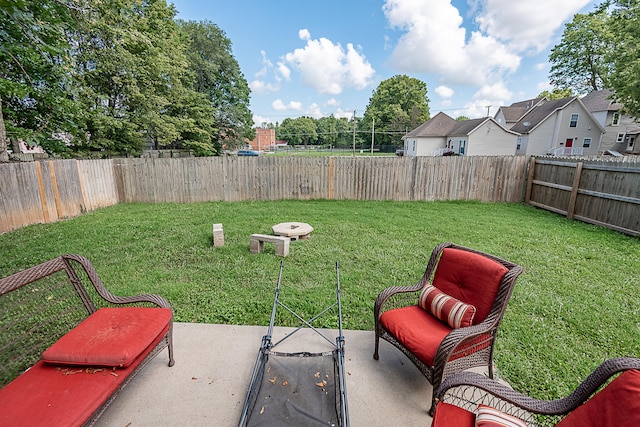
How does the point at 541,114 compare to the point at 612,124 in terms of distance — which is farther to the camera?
the point at 541,114

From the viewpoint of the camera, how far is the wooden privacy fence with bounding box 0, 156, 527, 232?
31.9 ft

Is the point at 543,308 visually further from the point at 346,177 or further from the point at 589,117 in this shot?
the point at 589,117

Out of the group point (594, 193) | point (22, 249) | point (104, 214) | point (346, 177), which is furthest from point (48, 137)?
point (594, 193)

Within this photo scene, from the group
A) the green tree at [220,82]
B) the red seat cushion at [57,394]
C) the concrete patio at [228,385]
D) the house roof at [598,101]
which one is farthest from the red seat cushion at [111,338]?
the house roof at [598,101]

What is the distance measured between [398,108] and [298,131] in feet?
117

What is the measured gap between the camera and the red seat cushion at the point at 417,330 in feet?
6.96

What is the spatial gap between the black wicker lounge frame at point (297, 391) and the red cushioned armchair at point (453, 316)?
0.54 meters

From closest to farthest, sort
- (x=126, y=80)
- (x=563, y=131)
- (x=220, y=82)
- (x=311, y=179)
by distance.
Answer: (x=311, y=179)
(x=126, y=80)
(x=220, y=82)
(x=563, y=131)

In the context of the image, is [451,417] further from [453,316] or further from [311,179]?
[311,179]

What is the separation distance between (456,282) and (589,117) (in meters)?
33.0

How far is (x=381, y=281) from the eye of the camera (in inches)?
163

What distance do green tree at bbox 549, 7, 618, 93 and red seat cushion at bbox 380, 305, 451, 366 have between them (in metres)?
27.5

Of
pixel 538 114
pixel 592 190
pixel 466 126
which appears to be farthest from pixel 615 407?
pixel 538 114

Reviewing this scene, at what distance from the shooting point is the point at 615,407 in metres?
1.28
